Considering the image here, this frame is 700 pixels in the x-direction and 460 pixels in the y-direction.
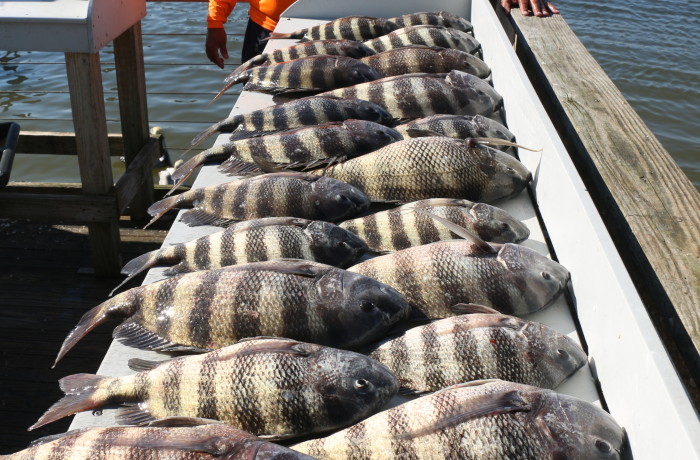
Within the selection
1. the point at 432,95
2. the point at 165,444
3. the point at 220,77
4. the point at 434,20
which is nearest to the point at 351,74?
the point at 432,95

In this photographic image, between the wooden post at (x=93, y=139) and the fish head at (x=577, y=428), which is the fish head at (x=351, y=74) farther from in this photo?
the fish head at (x=577, y=428)

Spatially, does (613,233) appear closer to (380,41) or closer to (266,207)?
(266,207)

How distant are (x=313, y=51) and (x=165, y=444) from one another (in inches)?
128

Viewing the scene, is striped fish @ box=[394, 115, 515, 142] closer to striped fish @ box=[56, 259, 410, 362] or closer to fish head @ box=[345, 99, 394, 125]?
fish head @ box=[345, 99, 394, 125]

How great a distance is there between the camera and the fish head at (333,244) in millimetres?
2662

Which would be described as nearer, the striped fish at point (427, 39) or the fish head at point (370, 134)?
the fish head at point (370, 134)

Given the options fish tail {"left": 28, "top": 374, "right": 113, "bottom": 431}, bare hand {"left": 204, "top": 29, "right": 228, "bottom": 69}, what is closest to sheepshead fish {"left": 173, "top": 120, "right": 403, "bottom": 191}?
fish tail {"left": 28, "top": 374, "right": 113, "bottom": 431}

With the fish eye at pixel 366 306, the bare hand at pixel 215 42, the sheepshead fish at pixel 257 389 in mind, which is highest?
the fish eye at pixel 366 306

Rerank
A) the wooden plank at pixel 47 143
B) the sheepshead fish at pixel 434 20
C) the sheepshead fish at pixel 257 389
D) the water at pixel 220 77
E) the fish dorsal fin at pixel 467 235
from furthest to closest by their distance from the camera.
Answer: the water at pixel 220 77
the wooden plank at pixel 47 143
the sheepshead fish at pixel 434 20
the fish dorsal fin at pixel 467 235
the sheepshead fish at pixel 257 389

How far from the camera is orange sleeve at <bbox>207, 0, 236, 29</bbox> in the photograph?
6.16 meters

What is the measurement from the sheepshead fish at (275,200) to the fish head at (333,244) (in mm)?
227

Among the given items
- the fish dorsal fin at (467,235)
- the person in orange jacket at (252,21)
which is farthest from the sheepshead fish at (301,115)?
the person in orange jacket at (252,21)

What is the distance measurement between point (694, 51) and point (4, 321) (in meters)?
11.8

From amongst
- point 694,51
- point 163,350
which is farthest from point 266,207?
point 694,51
